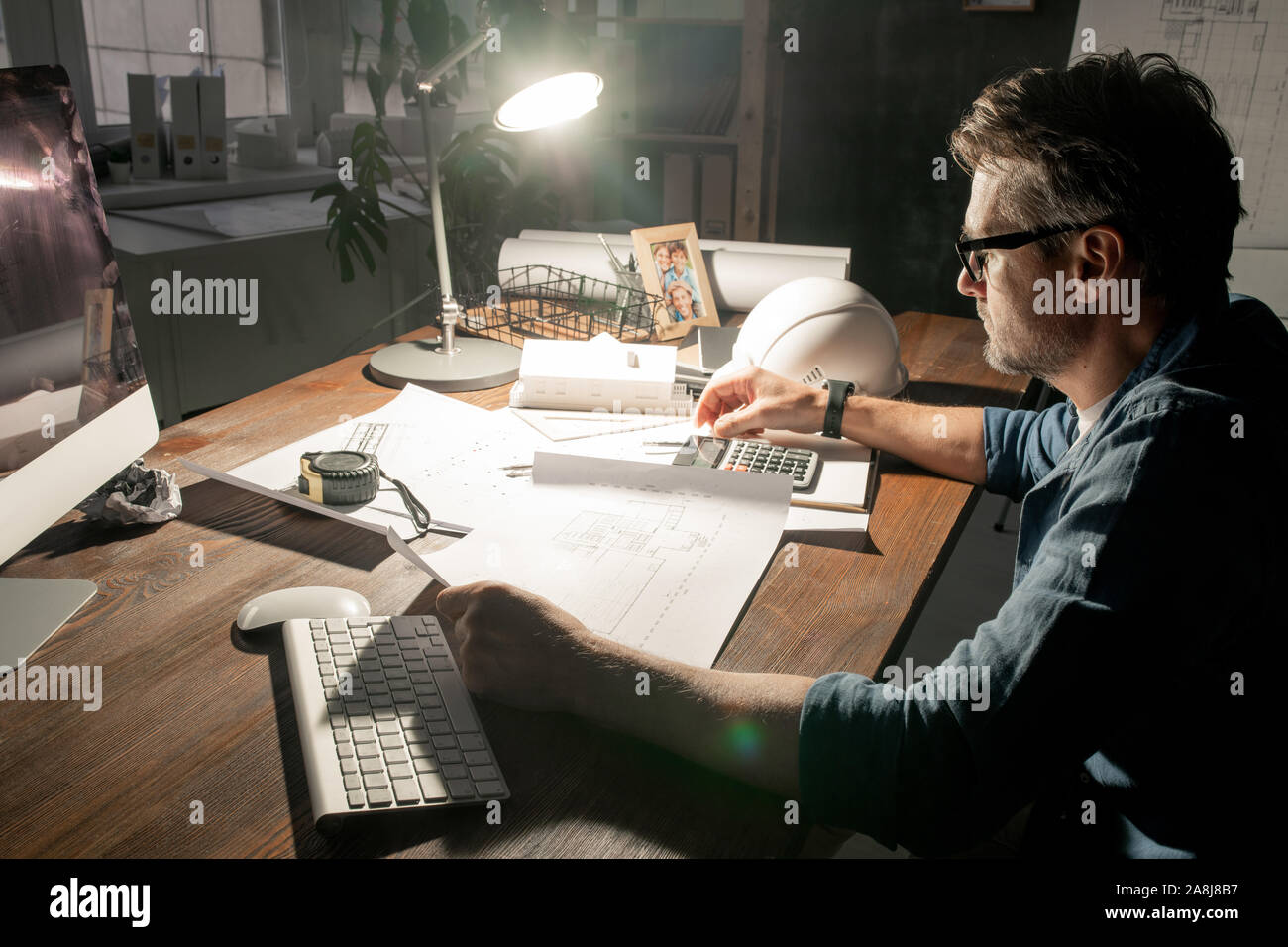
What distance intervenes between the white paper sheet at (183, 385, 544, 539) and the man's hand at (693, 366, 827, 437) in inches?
11.0

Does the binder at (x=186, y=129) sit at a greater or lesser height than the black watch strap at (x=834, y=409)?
greater

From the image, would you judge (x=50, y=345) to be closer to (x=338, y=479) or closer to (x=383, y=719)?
(x=338, y=479)

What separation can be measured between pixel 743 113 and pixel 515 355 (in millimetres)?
1577

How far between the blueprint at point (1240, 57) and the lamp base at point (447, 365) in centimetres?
205

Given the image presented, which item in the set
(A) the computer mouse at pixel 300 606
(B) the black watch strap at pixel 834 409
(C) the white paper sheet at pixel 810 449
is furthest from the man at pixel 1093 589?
(B) the black watch strap at pixel 834 409

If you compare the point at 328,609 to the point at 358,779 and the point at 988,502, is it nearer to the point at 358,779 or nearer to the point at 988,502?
the point at 358,779

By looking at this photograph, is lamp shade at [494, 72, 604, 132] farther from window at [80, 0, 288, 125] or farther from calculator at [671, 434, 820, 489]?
window at [80, 0, 288, 125]

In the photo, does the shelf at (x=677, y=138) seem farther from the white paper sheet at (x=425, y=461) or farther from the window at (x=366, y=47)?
the white paper sheet at (x=425, y=461)

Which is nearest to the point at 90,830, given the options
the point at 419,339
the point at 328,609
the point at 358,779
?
the point at 358,779

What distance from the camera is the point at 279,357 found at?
10.0 feet

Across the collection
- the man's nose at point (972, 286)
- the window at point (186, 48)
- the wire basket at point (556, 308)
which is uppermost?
the window at point (186, 48)

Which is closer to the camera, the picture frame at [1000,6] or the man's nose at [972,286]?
the man's nose at [972,286]

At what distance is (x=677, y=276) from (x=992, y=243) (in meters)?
1.10

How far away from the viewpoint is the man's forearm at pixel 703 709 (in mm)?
755
